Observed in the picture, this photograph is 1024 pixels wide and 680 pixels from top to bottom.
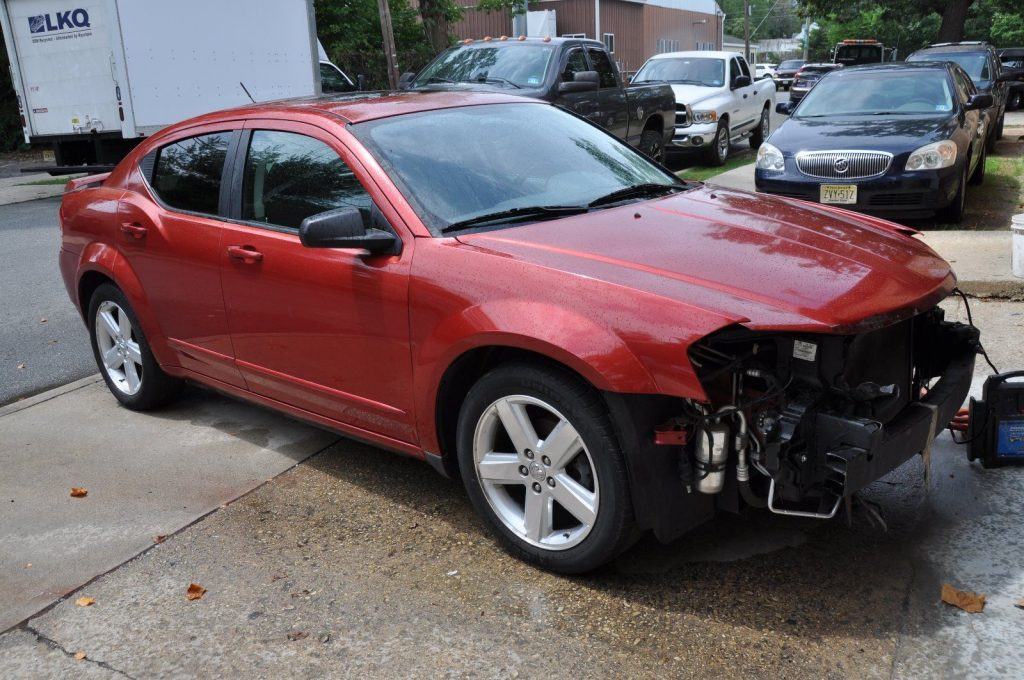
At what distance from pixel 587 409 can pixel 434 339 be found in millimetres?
688

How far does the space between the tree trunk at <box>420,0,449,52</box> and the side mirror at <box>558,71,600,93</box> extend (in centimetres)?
1464

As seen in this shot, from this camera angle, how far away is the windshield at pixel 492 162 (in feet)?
12.4

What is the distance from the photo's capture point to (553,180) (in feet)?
13.4

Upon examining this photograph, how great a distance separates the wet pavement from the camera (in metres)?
2.96

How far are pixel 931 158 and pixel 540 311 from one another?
665 cm

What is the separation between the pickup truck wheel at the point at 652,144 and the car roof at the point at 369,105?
8.04 meters

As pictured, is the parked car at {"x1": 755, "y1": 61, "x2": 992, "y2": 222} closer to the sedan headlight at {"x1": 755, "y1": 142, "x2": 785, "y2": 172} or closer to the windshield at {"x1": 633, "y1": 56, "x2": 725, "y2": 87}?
the sedan headlight at {"x1": 755, "y1": 142, "x2": 785, "y2": 172}

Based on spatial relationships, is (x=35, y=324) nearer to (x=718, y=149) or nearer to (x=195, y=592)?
(x=195, y=592)

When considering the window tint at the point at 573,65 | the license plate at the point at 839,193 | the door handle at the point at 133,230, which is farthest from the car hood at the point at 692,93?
the door handle at the point at 133,230

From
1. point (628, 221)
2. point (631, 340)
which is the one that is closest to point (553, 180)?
point (628, 221)

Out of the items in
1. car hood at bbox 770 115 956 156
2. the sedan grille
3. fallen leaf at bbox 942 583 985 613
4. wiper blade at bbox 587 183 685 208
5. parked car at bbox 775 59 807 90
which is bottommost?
parked car at bbox 775 59 807 90

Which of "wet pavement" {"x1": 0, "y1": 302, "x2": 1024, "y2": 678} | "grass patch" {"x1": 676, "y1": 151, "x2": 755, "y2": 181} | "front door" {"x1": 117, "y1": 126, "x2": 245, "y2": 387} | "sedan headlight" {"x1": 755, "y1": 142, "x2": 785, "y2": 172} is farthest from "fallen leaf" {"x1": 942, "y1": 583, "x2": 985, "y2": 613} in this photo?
"grass patch" {"x1": 676, "y1": 151, "x2": 755, "y2": 181}

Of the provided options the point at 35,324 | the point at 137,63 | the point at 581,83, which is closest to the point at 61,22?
the point at 137,63

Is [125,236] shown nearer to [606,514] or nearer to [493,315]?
[493,315]
